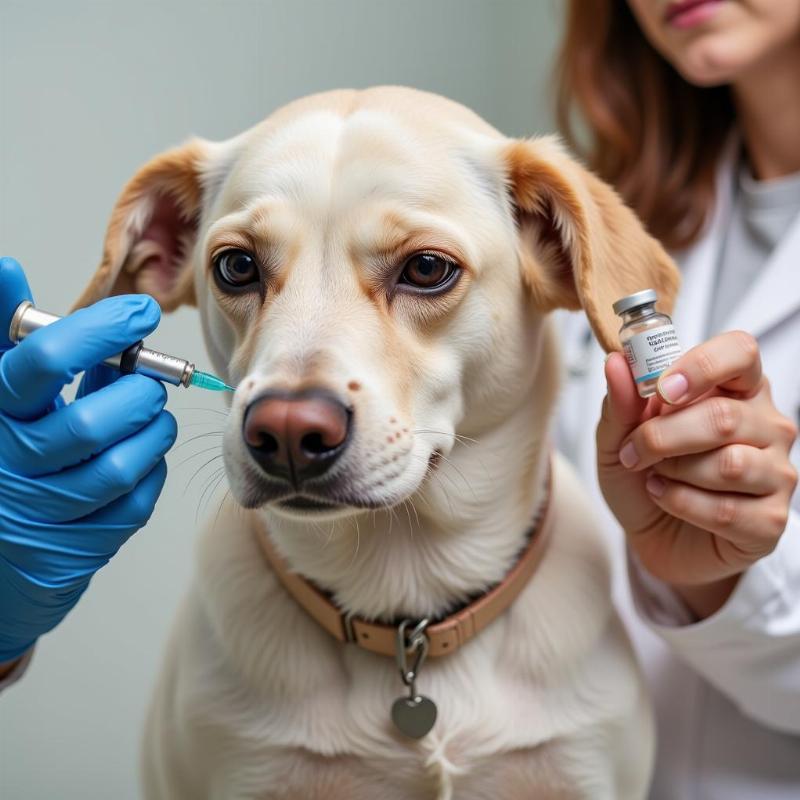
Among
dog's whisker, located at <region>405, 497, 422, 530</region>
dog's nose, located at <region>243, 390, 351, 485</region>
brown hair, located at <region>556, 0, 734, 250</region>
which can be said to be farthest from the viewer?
brown hair, located at <region>556, 0, 734, 250</region>

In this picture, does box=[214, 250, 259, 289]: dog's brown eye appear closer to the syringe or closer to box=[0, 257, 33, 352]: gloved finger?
the syringe

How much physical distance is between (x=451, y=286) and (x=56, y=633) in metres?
1.26

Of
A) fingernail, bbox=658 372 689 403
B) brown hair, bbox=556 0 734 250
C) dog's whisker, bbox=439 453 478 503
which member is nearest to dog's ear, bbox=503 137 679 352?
fingernail, bbox=658 372 689 403

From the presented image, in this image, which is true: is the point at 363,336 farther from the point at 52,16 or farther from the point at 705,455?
the point at 52,16

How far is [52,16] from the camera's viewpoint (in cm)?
169

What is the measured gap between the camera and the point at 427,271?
3.40 ft

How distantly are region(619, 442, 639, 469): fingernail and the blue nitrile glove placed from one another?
1.70 ft

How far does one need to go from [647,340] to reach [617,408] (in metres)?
0.10

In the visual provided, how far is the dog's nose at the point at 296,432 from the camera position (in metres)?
0.84

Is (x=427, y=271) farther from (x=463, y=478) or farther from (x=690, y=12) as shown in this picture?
(x=690, y=12)

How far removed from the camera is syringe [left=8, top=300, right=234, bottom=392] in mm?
1024

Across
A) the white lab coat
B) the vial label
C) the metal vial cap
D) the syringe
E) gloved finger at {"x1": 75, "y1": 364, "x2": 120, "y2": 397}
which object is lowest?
the white lab coat

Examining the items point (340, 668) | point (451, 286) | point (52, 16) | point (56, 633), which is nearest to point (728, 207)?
point (451, 286)

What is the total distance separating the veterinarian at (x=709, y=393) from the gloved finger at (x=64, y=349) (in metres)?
0.52
